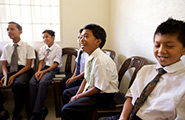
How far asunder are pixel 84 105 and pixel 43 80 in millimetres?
852

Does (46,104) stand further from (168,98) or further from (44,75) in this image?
(168,98)

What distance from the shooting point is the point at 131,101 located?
0.95m

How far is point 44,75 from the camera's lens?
186cm

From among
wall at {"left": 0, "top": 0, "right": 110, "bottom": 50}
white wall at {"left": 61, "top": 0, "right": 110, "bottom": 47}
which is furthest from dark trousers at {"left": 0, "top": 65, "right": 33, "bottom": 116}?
white wall at {"left": 61, "top": 0, "right": 110, "bottom": 47}

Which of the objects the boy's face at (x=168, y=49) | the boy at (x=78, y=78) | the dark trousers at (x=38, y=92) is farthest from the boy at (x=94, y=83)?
the dark trousers at (x=38, y=92)

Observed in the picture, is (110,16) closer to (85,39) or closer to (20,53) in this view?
(85,39)

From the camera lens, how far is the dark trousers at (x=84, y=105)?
1.14 meters

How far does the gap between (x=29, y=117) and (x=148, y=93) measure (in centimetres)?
163

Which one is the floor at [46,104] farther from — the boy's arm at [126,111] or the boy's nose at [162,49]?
the boy's nose at [162,49]

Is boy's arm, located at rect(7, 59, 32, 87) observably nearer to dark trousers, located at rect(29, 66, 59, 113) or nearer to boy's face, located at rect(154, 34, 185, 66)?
dark trousers, located at rect(29, 66, 59, 113)

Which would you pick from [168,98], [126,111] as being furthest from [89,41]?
[168,98]

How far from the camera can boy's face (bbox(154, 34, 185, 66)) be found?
724 mm

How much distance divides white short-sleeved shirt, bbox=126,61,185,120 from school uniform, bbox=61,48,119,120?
1.28ft

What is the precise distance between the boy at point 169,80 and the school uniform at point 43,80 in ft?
4.09
